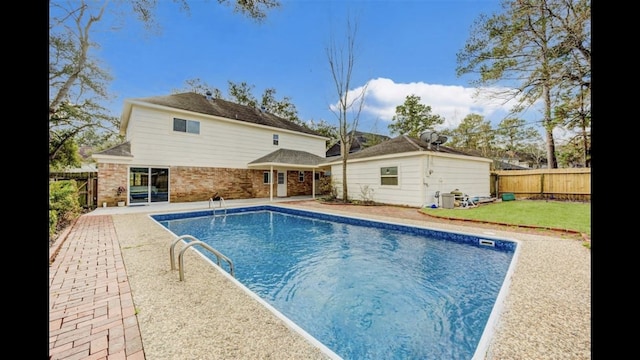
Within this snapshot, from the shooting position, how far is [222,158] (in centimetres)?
1606

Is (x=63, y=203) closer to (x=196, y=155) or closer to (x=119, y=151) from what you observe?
(x=119, y=151)

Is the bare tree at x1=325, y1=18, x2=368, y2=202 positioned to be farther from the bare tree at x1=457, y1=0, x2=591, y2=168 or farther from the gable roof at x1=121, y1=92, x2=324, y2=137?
the gable roof at x1=121, y1=92, x2=324, y2=137

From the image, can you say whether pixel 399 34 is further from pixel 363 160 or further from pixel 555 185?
pixel 555 185

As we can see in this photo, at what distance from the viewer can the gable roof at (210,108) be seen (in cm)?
1404

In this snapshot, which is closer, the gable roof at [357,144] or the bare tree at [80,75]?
the bare tree at [80,75]

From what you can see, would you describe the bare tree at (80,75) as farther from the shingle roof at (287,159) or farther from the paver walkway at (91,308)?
the shingle roof at (287,159)

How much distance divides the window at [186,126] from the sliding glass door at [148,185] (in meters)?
2.44

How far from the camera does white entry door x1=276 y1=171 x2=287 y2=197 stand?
1845cm

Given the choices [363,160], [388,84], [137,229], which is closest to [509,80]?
[363,160]

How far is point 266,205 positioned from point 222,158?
15.9 feet

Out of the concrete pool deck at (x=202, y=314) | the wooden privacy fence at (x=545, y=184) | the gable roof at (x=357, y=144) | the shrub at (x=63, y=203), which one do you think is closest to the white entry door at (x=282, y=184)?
the shrub at (x=63, y=203)

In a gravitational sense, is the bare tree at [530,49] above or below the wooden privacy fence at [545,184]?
above

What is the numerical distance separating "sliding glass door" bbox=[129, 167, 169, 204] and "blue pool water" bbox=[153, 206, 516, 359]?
6506 mm
